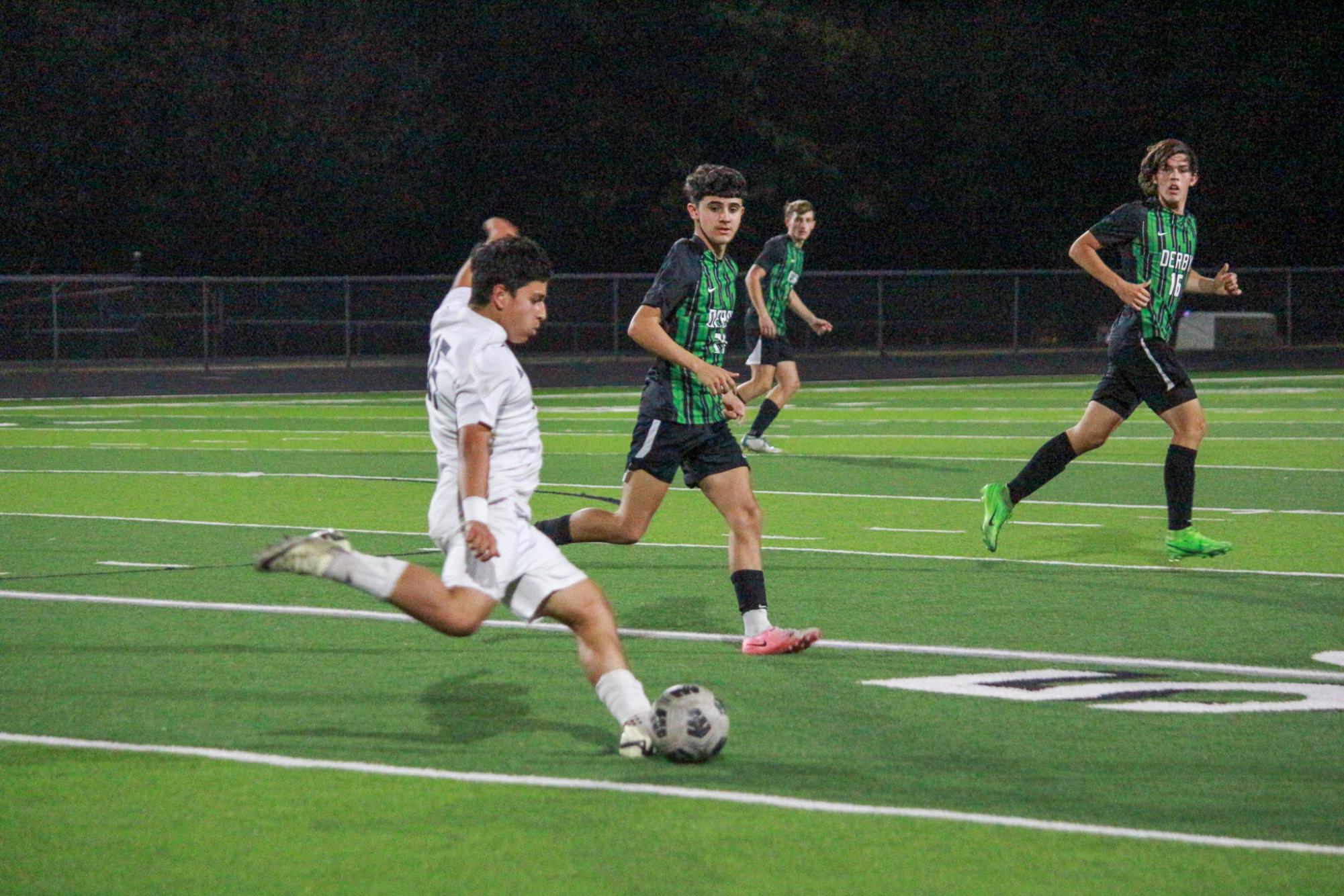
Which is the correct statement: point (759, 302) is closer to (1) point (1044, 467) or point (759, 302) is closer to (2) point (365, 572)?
(1) point (1044, 467)

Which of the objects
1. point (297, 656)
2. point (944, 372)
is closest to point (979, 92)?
point (944, 372)

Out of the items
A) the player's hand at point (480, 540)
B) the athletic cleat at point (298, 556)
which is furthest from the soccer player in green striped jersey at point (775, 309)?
the athletic cleat at point (298, 556)

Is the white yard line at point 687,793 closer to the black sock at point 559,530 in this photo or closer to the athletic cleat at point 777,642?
the athletic cleat at point 777,642

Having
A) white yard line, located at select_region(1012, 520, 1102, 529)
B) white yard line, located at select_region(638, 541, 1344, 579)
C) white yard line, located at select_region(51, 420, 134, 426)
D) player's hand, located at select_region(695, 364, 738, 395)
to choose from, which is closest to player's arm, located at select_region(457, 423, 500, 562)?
player's hand, located at select_region(695, 364, 738, 395)

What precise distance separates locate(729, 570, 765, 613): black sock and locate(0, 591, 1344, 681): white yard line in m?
0.28

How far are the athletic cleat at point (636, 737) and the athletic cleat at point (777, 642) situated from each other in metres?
1.72

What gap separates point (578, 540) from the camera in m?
9.04

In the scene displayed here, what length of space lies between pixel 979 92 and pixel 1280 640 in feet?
134

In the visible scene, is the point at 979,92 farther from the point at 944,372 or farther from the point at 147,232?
the point at 147,232

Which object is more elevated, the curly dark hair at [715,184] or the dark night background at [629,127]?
the dark night background at [629,127]

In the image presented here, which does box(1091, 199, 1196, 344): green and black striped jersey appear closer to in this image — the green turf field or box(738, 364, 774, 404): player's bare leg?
the green turf field

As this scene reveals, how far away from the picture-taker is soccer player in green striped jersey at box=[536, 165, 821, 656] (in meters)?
8.15

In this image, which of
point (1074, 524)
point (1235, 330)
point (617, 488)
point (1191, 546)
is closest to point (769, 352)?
point (617, 488)

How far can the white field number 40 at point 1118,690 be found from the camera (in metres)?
7.05
